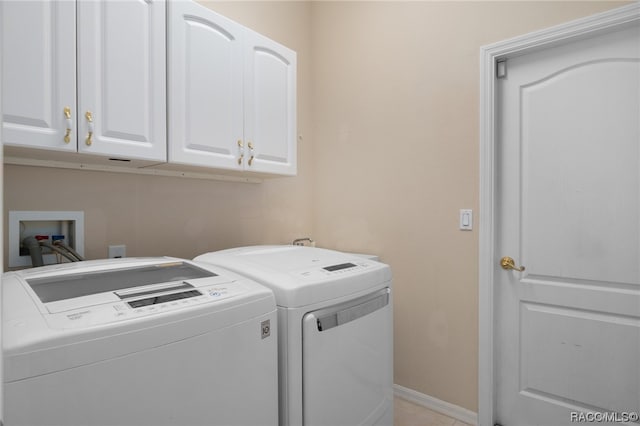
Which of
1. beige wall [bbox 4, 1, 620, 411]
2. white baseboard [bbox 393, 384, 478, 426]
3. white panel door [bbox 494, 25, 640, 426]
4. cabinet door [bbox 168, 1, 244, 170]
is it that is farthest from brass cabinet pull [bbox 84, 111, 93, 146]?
white baseboard [bbox 393, 384, 478, 426]

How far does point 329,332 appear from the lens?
4.40 ft

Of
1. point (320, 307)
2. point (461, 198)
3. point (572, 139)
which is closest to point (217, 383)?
point (320, 307)

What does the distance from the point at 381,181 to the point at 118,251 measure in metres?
1.53

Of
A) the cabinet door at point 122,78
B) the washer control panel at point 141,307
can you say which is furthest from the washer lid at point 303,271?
the cabinet door at point 122,78

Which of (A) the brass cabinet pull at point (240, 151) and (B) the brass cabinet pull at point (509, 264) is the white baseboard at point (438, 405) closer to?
(B) the brass cabinet pull at point (509, 264)

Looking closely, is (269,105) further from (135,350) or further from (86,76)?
(135,350)

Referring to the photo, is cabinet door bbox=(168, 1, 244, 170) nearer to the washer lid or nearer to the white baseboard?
the washer lid

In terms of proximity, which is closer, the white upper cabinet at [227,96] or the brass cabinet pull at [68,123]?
the brass cabinet pull at [68,123]

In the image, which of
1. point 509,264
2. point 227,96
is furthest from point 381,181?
point 227,96

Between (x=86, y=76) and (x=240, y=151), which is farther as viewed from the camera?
(x=240, y=151)

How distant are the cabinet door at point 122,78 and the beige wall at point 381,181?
0.42 m

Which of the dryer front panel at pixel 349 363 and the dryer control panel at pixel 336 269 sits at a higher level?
the dryer control panel at pixel 336 269

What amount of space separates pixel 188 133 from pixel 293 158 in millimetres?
620

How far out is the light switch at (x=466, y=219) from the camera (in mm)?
2035
